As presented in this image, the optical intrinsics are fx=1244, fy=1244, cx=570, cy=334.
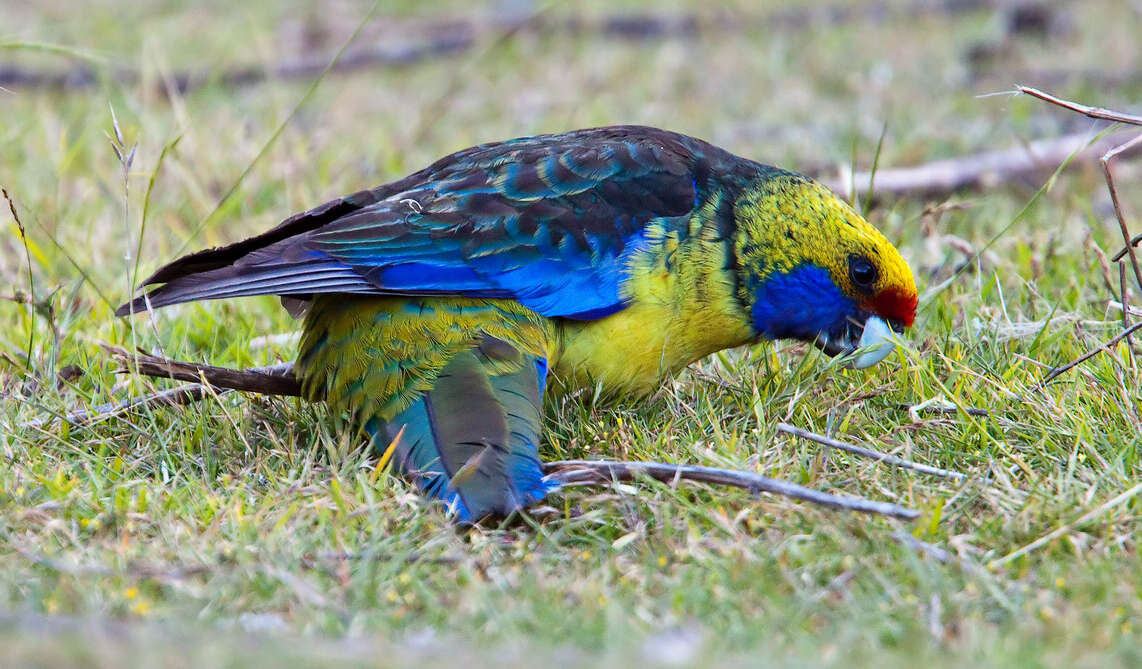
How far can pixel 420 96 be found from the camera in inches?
276

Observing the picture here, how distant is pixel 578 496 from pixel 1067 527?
3.49 feet

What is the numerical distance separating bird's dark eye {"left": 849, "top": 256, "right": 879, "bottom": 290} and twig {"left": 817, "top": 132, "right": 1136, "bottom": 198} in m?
1.60

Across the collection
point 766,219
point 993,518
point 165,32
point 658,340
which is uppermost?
point 165,32

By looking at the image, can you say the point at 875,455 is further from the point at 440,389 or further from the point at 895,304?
the point at 440,389

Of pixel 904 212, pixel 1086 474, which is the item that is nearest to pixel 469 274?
pixel 1086 474

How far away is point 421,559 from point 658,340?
1.11m

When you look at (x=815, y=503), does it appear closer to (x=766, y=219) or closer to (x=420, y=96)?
(x=766, y=219)

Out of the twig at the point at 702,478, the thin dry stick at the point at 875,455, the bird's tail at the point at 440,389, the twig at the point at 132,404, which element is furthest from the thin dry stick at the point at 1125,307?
the twig at the point at 132,404

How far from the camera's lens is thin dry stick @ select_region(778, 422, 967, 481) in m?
2.86

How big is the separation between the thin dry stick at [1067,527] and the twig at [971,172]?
8.59ft

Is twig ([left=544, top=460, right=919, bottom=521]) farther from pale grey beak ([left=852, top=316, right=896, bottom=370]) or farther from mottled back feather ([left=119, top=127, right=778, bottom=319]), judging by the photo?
pale grey beak ([left=852, top=316, right=896, bottom=370])

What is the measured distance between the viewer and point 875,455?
9.67 ft

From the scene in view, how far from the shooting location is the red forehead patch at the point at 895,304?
3.57 m

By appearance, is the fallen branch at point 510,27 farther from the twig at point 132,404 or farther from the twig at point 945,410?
the twig at point 945,410
